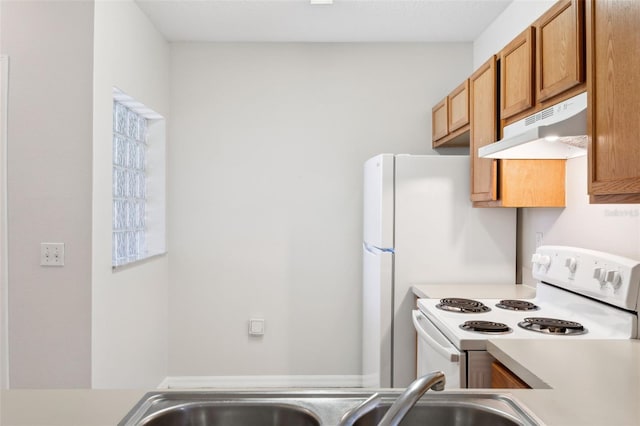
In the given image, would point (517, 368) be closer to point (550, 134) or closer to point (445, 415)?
point (445, 415)

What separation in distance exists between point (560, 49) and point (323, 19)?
1.74 metres

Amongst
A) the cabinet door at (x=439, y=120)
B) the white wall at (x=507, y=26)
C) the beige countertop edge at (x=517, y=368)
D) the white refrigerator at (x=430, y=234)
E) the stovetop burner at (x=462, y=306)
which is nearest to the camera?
the beige countertop edge at (x=517, y=368)

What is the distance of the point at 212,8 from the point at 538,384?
271cm

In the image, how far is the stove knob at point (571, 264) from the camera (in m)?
1.98

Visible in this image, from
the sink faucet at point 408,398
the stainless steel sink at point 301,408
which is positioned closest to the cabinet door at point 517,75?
the stainless steel sink at point 301,408

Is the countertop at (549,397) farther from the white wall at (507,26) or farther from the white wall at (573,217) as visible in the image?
the white wall at (507,26)

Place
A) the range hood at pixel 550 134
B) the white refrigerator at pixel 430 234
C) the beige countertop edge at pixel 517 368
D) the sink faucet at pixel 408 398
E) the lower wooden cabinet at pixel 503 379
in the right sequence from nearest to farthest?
the sink faucet at pixel 408 398
the beige countertop edge at pixel 517 368
the lower wooden cabinet at pixel 503 379
the range hood at pixel 550 134
the white refrigerator at pixel 430 234

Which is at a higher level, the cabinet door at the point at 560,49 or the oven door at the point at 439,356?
the cabinet door at the point at 560,49

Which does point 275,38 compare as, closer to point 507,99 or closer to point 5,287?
point 507,99

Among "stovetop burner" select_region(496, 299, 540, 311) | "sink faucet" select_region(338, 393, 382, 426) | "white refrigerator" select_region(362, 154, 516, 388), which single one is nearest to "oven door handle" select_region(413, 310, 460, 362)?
"stovetop burner" select_region(496, 299, 540, 311)

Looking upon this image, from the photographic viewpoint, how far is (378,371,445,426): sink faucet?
2.33 feet

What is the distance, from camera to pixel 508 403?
0.98m

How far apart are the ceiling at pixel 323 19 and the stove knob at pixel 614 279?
6.01 ft

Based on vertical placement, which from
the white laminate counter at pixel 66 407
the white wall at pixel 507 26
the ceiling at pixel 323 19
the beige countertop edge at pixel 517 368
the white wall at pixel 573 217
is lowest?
the beige countertop edge at pixel 517 368
